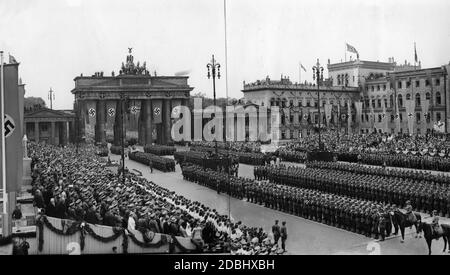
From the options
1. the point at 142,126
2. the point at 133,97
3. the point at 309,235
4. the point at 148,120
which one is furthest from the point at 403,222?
the point at 142,126

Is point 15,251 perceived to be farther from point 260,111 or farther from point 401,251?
point 260,111

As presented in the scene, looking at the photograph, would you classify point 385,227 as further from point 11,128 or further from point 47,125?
point 47,125

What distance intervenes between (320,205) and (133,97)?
52545 mm

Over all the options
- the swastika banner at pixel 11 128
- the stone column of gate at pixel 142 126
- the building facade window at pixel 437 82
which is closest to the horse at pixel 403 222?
the swastika banner at pixel 11 128

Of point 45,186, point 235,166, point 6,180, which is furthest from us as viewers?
point 235,166

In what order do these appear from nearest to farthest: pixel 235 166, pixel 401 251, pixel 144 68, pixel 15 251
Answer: pixel 15 251 → pixel 401 251 → pixel 235 166 → pixel 144 68

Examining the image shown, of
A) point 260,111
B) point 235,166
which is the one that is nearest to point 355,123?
point 260,111

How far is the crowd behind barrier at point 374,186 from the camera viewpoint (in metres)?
20.7

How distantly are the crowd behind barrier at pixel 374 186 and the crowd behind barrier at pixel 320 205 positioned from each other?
834 millimetres

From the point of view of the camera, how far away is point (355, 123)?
7581 cm

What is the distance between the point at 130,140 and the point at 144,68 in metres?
10.8

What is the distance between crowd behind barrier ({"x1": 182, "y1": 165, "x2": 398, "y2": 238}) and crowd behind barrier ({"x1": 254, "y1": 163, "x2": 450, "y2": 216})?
83 centimetres

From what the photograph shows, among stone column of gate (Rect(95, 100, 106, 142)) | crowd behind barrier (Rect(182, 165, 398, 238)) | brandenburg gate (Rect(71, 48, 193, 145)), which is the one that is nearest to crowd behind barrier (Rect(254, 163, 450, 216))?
crowd behind barrier (Rect(182, 165, 398, 238))
